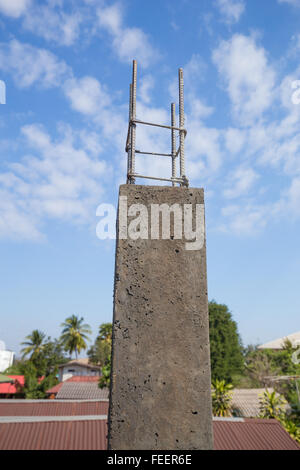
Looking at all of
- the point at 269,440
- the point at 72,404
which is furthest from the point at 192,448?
the point at 72,404

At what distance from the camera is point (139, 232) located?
9.83 feet

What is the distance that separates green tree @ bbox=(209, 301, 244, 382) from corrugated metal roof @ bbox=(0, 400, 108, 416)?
850 inches

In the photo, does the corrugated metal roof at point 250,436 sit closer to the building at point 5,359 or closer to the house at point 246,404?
the house at point 246,404

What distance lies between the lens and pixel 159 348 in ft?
8.89

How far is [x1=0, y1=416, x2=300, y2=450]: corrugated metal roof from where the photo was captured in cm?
1027

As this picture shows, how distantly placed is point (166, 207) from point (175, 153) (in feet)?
3.48

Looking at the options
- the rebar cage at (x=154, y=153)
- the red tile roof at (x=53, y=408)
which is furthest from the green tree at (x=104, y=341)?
the rebar cage at (x=154, y=153)

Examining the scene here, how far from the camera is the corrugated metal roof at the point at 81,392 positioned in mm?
24703

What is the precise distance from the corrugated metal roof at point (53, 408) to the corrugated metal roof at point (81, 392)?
9647mm

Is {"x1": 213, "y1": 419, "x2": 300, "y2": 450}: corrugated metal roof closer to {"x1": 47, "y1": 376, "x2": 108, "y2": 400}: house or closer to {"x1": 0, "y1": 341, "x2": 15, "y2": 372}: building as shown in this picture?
{"x1": 47, "y1": 376, "x2": 108, "y2": 400}: house

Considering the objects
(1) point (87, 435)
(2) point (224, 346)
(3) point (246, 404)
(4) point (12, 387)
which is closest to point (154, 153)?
(1) point (87, 435)

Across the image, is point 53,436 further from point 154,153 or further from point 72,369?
point 72,369
